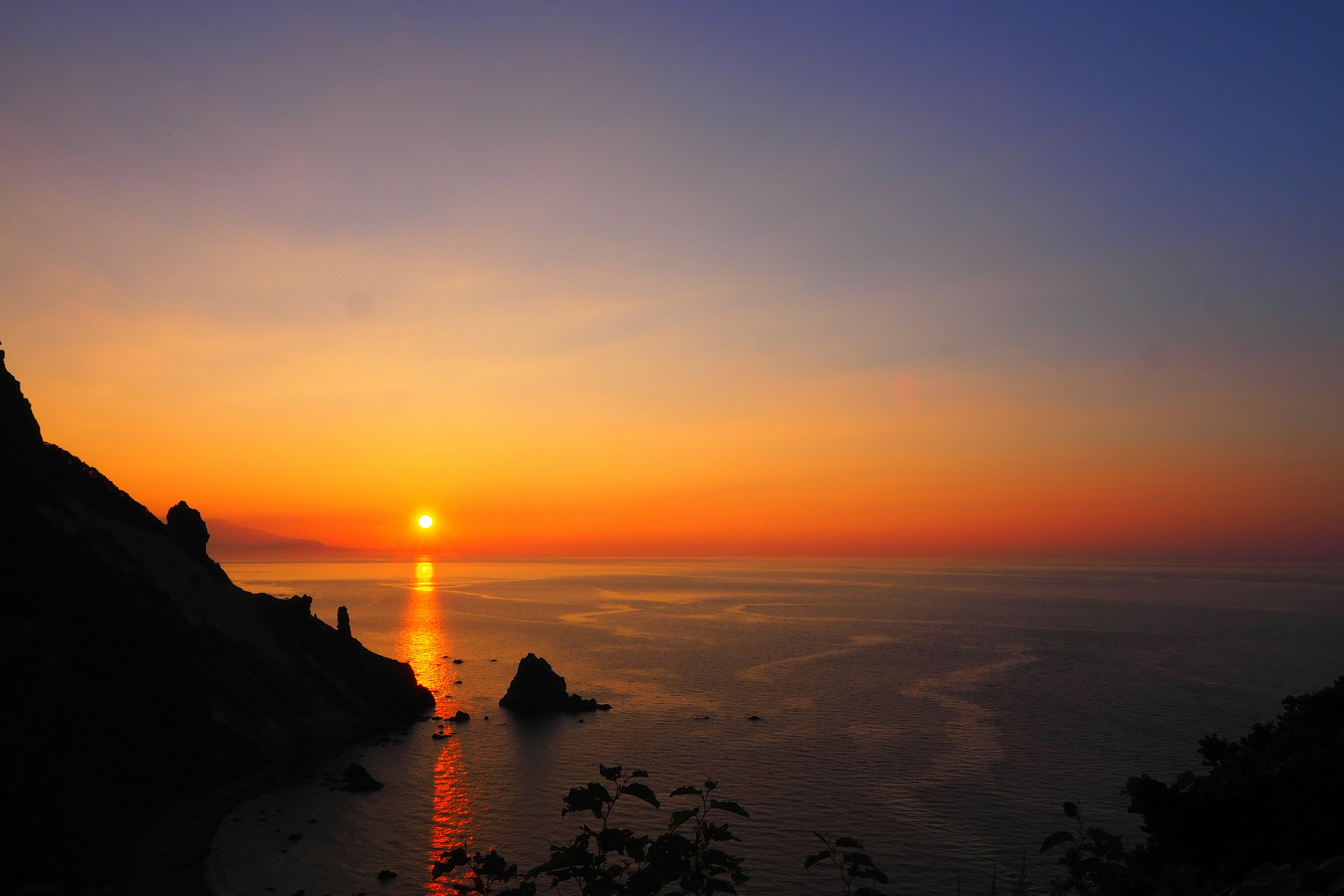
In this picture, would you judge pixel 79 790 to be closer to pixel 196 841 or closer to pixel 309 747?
pixel 196 841

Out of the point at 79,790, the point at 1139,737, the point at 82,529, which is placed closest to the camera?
the point at 79,790

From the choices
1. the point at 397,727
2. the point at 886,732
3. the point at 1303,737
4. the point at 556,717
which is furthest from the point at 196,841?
the point at 886,732

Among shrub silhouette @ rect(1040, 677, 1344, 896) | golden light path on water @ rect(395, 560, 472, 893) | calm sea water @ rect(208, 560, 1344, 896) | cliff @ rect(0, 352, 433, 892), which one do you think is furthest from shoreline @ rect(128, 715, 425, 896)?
shrub silhouette @ rect(1040, 677, 1344, 896)

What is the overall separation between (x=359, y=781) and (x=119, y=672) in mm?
17741

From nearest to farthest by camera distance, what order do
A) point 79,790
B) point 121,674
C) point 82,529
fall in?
1. point 79,790
2. point 121,674
3. point 82,529

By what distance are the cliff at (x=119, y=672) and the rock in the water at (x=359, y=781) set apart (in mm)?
7284

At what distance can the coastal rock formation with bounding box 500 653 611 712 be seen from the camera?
84.6 meters

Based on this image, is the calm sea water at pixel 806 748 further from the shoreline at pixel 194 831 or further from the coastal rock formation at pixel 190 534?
the coastal rock formation at pixel 190 534

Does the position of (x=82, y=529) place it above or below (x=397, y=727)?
above

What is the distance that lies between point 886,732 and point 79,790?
209 ft

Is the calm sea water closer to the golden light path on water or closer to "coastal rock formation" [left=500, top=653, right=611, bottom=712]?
the golden light path on water

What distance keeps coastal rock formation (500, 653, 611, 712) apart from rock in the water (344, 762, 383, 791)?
96.7ft

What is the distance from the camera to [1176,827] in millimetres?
16297

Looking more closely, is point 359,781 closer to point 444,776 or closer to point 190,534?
point 444,776
